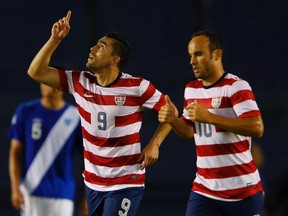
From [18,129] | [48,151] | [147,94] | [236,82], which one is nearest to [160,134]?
[147,94]

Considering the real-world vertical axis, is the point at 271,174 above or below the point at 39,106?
below

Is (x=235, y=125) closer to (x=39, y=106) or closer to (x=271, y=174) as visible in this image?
(x=39, y=106)

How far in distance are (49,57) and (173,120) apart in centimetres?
Answer: 93

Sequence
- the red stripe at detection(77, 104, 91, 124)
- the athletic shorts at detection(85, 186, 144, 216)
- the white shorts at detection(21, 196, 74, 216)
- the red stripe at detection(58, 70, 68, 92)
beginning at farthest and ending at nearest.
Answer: the white shorts at detection(21, 196, 74, 216) < the red stripe at detection(58, 70, 68, 92) < the red stripe at detection(77, 104, 91, 124) < the athletic shorts at detection(85, 186, 144, 216)

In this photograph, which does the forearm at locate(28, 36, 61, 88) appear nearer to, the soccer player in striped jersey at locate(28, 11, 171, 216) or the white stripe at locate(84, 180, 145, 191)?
the soccer player in striped jersey at locate(28, 11, 171, 216)

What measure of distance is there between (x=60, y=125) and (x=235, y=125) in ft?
6.70

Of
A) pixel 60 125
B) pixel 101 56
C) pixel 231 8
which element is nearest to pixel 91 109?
pixel 101 56

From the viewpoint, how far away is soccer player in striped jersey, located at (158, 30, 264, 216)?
20.3 ft

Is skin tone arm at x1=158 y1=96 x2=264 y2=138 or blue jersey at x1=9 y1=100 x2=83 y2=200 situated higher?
skin tone arm at x1=158 y1=96 x2=264 y2=138

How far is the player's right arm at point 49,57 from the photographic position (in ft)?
20.8

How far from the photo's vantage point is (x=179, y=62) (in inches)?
465

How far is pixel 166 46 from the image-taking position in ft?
39.2

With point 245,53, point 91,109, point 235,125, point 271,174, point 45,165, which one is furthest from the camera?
point 245,53

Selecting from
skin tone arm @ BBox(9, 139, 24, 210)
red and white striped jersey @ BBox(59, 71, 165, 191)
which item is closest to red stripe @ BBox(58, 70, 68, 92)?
red and white striped jersey @ BBox(59, 71, 165, 191)
